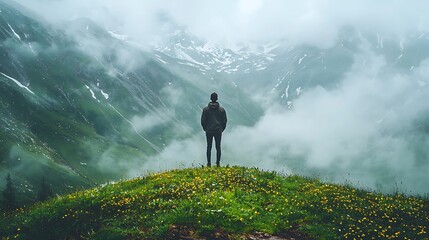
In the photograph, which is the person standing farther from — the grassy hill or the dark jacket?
the grassy hill

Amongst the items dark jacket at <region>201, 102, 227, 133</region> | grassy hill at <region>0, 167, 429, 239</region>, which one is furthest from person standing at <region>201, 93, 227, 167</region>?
grassy hill at <region>0, 167, 429, 239</region>

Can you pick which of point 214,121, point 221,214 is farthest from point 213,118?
point 221,214

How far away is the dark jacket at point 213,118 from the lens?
23023 millimetres

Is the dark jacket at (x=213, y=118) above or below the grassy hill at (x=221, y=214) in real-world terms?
above

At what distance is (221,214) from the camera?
48.1 ft

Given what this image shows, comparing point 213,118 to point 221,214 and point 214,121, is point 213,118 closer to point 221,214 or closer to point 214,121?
point 214,121

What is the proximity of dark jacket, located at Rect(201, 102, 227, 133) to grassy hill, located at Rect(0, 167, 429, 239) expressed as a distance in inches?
175

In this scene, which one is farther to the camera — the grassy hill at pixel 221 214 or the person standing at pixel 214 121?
the person standing at pixel 214 121

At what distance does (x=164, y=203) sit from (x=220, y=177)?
428 cm

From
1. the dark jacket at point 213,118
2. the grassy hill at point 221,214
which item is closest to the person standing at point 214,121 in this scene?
the dark jacket at point 213,118

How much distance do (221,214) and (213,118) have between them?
362 inches

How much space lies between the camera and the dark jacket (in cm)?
2302

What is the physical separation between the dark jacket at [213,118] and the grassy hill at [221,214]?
4.44 m

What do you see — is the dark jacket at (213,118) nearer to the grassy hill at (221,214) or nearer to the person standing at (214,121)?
the person standing at (214,121)
